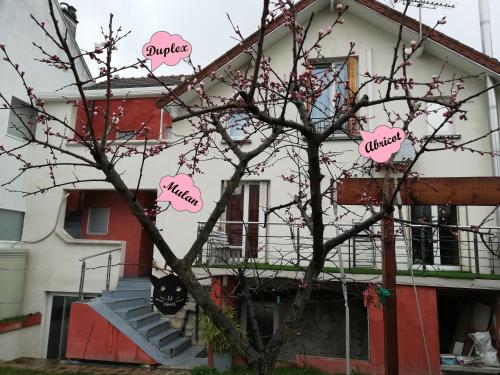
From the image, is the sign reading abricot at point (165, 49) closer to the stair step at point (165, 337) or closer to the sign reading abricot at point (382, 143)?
the sign reading abricot at point (382, 143)

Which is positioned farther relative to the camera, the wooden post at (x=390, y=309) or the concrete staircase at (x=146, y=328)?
the concrete staircase at (x=146, y=328)

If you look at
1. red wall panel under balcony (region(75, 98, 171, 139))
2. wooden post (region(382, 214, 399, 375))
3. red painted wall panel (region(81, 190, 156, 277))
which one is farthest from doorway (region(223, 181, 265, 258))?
wooden post (region(382, 214, 399, 375))

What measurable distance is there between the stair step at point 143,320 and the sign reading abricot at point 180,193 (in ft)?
22.8

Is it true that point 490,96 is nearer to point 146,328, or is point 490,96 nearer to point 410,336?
point 410,336

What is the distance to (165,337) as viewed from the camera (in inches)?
360

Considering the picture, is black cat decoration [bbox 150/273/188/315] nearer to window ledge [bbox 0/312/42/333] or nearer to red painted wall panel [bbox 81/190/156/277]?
window ledge [bbox 0/312/42/333]

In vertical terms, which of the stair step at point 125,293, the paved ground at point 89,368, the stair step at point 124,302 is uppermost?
the stair step at point 125,293

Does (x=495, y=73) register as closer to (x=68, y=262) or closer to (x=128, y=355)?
(x=128, y=355)

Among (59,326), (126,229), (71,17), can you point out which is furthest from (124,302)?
(71,17)

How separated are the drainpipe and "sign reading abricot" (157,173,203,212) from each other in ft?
21.4

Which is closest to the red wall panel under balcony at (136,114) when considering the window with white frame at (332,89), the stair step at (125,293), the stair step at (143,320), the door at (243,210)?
the door at (243,210)

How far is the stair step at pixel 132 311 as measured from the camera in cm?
907

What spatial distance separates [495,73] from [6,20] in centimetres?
1305

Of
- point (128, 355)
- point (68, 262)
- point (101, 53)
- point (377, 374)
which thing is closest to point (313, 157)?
point (101, 53)
